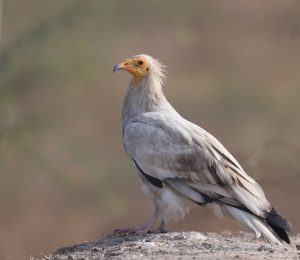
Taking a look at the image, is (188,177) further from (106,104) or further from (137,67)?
Answer: (106,104)

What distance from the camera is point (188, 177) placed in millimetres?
10781

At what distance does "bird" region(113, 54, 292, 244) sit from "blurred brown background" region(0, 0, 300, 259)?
2.84m

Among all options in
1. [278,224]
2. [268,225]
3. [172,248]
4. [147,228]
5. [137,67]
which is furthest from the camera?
[137,67]

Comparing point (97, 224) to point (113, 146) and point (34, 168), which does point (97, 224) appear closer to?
point (34, 168)

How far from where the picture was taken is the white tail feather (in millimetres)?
10352

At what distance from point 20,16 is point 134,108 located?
64.4 feet

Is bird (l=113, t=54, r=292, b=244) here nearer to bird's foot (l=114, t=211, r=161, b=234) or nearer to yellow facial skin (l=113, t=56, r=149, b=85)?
bird's foot (l=114, t=211, r=161, b=234)

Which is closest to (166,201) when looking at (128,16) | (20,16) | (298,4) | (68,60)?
(68,60)

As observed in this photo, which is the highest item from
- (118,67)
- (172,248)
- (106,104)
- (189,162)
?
(106,104)

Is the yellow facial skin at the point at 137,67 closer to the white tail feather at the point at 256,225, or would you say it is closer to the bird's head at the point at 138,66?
the bird's head at the point at 138,66

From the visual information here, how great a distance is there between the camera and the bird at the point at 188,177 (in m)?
10.5

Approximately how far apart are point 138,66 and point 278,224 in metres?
2.66

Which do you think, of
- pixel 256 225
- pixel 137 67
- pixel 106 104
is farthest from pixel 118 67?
pixel 106 104

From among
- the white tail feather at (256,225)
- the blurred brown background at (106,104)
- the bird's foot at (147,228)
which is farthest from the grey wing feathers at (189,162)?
the blurred brown background at (106,104)
